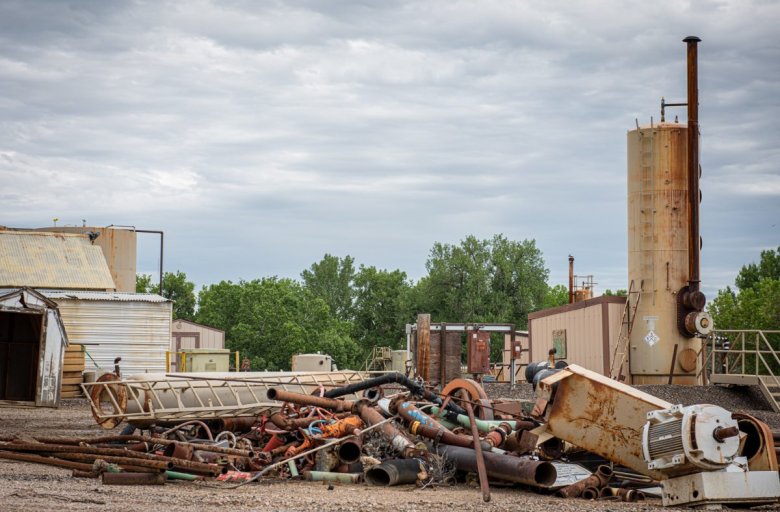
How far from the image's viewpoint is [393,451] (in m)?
13.4

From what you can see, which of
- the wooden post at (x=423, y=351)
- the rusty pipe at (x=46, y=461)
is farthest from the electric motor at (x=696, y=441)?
the wooden post at (x=423, y=351)

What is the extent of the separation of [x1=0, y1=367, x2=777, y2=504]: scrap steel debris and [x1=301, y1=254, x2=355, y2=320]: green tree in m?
84.9

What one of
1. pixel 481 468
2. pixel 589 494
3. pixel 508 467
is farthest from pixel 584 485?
pixel 481 468

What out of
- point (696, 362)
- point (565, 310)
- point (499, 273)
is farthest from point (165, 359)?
point (499, 273)

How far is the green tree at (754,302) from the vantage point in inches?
2761

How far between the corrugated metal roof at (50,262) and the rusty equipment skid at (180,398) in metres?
19.1

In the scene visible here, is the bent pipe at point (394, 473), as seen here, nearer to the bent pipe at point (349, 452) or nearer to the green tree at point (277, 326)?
the bent pipe at point (349, 452)

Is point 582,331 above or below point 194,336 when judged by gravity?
below

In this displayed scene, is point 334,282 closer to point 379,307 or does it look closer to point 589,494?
point 379,307

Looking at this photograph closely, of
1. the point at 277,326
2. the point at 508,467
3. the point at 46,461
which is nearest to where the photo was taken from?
the point at 508,467

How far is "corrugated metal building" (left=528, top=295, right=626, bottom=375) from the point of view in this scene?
2964 centimetres

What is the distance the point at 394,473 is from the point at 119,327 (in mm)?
23347

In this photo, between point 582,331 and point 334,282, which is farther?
point 334,282

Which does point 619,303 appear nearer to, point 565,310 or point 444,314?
point 565,310
